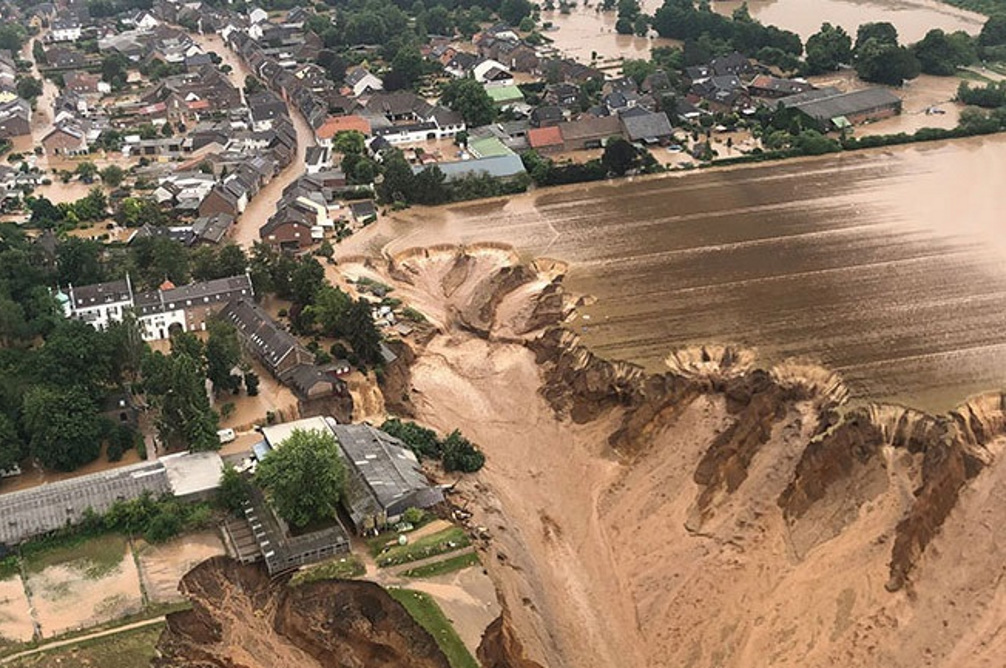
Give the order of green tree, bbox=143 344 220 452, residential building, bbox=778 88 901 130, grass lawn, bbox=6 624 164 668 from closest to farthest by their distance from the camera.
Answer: grass lawn, bbox=6 624 164 668 < green tree, bbox=143 344 220 452 < residential building, bbox=778 88 901 130

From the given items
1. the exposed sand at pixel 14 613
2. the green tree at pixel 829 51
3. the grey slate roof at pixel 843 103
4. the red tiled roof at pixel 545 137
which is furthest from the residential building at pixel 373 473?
the green tree at pixel 829 51

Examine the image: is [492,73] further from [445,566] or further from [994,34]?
[445,566]

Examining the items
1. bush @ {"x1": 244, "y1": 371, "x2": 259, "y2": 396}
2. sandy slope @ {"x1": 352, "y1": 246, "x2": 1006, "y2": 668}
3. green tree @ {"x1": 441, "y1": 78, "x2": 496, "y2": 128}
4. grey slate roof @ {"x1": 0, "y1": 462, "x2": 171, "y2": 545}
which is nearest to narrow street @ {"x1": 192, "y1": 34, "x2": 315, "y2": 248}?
green tree @ {"x1": 441, "y1": 78, "x2": 496, "y2": 128}

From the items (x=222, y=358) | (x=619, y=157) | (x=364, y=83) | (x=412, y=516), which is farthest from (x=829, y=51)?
(x=412, y=516)

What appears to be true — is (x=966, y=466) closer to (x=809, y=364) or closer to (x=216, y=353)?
(x=809, y=364)

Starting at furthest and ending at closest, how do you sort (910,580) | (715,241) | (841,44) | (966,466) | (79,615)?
(841,44) → (715,241) → (966,466) → (910,580) → (79,615)

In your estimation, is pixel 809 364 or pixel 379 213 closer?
pixel 809 364

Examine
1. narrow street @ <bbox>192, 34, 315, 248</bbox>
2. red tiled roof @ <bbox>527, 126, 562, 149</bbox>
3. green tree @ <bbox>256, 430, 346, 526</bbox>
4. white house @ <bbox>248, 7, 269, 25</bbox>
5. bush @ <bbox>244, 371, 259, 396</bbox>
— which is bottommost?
white house @ <bbox>248, 7, 269, 25</bbox>

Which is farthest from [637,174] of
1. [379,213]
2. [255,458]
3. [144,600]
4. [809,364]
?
[144,600]

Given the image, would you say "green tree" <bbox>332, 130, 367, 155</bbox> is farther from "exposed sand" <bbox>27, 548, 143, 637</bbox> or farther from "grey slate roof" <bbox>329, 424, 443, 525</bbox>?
"exposed sand" <bbox>27, 548, 143, 637</bbox>
